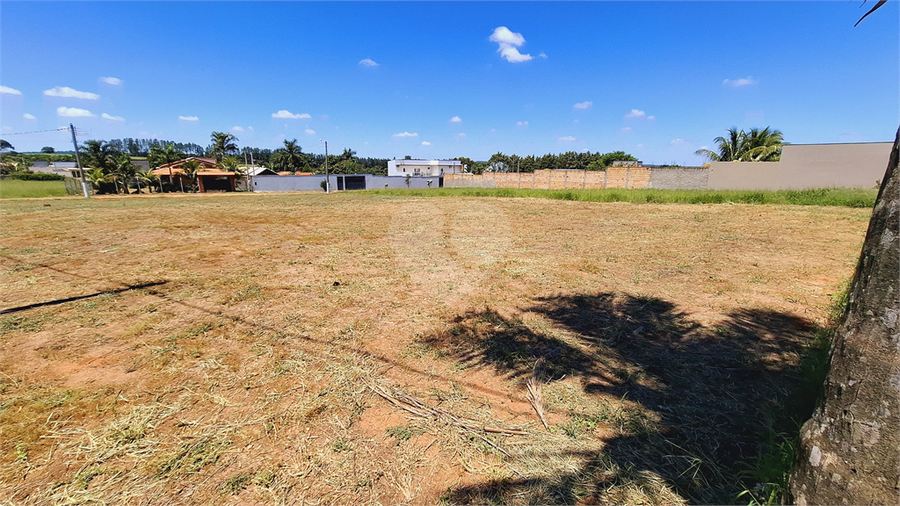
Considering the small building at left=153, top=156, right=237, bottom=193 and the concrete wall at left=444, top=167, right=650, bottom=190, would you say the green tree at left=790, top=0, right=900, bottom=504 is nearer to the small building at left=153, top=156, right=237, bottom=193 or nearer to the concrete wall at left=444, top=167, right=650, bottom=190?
the concrete wall at left=444, top=167, right=650, bottom=190

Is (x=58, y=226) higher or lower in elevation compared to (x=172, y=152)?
lower

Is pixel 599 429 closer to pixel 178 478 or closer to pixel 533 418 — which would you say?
pixel 533 418

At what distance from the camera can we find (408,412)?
2.30 meters

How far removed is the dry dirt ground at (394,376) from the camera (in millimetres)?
1784

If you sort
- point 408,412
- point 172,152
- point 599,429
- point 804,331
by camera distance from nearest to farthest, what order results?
point 599,429, point 408,412, point 804,331, point 172,152

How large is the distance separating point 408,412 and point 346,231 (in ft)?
27.6

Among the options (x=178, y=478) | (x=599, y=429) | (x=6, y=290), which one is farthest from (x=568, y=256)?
(x=6, y=290)

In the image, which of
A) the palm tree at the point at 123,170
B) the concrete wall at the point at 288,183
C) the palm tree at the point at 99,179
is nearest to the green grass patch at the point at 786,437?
the palm tree at the point at 123,170

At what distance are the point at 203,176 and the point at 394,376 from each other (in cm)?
4017

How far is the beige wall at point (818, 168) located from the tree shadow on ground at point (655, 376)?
24.7 m

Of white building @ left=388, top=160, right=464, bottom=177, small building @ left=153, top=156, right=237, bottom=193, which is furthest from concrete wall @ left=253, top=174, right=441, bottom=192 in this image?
white building @ left=388, top=160, right=464, bottom=177

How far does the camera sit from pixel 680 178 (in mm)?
25641

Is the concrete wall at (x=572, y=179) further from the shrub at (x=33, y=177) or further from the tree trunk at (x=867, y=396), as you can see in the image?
the shrub at (x=33, y=177)

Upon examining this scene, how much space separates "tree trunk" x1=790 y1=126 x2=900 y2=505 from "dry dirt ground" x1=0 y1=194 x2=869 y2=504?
1.83ft
